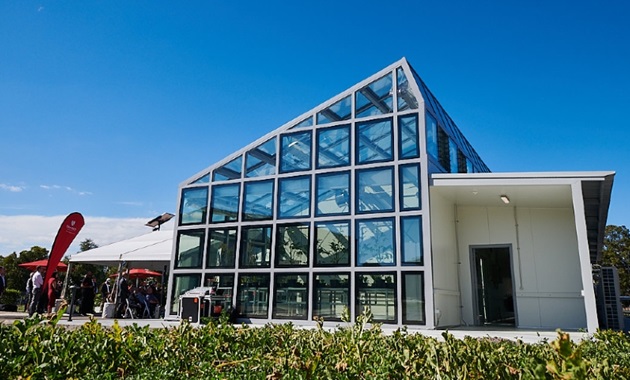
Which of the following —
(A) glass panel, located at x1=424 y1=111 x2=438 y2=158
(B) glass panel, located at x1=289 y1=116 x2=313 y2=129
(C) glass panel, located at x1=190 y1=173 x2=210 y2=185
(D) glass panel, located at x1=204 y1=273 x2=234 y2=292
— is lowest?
(D) glass panel, located at x1=204 y1=273 x2=234 y2=292

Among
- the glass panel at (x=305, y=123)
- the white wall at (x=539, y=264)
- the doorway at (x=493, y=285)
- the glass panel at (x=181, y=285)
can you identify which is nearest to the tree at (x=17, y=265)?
the glass panel at (x=181, y=285)

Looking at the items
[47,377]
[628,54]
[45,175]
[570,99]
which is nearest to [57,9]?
[45,175]

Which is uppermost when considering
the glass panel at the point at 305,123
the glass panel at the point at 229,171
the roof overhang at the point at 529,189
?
the glass panel at the point at 305,123

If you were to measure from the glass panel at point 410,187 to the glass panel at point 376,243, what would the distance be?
0.51 m

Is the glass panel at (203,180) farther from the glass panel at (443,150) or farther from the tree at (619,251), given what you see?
the tree at (619,251)

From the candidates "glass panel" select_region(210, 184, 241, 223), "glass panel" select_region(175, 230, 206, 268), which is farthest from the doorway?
"glass panel" select_region(175, 230, 206, 268)

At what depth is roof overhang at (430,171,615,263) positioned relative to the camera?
844 cm

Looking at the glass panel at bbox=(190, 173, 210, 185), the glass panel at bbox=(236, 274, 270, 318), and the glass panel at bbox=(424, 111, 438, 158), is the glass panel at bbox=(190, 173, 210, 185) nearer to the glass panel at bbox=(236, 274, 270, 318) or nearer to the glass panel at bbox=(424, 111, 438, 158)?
the glass panel at bbox=(236, 274, 270, 318)

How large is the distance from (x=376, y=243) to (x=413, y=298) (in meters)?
1.39

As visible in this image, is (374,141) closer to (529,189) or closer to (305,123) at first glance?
(305,123)

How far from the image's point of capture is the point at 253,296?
10.7 m

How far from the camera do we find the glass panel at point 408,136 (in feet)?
32.4

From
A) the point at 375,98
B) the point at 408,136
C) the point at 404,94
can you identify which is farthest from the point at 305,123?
the point at 408,136

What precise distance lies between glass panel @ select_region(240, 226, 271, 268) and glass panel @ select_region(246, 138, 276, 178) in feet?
4.86
